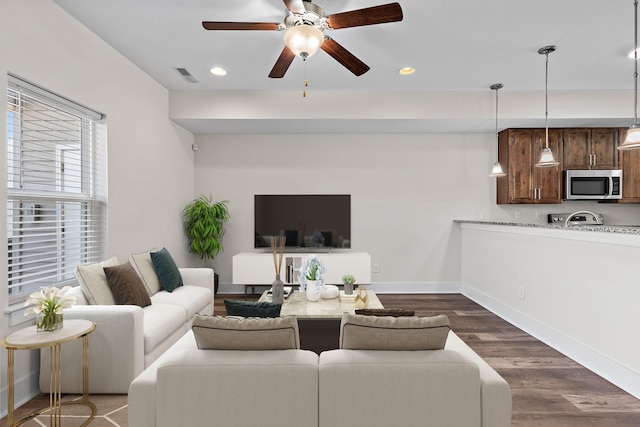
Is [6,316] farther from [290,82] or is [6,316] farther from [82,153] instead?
[290,82]

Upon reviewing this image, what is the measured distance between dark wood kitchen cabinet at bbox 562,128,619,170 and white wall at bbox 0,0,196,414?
5.47 metres

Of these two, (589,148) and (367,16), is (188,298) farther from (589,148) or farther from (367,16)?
(589,148)

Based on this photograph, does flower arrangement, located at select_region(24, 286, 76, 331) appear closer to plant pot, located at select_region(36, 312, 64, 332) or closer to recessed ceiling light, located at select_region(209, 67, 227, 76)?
plant pot, located at select_region(36, 312, 64, 332)

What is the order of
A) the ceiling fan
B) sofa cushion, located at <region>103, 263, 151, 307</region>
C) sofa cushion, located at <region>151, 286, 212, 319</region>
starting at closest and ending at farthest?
1. the ceiling fan
2. sofa cushion, located at <region>103, 263, 151, 307</region>
3. sofa cushion, located at <region>151, 286, 212, 319</region>

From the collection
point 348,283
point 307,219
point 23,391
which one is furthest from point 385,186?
point 23,391

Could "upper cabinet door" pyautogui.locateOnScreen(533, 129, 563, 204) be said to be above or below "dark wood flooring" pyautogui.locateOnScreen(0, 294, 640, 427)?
above

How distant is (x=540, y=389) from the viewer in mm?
2521

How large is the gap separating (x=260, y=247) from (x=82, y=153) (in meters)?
2.67

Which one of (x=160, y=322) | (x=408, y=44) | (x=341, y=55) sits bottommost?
(x=160, y=322)

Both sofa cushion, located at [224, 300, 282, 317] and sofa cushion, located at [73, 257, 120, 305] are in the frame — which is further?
sofa cushion, located at [73, 257, 120, 305]

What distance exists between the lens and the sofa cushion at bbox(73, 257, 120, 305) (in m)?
2.67

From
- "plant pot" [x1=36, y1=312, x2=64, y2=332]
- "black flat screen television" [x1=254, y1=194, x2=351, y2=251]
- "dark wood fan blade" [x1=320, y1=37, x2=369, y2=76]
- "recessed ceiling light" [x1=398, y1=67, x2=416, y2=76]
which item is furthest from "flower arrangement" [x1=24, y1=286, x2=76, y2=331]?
"recessed ceiling light" [x1=398, y1=67, x2=416, y2=76]

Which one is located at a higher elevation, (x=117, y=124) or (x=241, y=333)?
(x=117, y=124)

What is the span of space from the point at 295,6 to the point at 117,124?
219 cm
